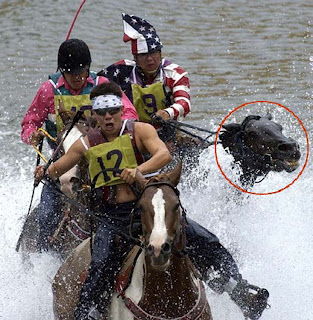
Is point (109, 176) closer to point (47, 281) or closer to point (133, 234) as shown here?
point (133, 234)

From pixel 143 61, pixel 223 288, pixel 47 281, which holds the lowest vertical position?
pixel 47 281

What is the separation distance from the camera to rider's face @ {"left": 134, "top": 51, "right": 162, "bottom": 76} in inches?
337

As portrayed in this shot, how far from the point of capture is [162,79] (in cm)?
880

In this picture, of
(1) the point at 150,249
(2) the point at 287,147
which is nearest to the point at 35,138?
(2) the point at 287,147

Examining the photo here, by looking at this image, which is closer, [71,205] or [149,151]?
[149,151]

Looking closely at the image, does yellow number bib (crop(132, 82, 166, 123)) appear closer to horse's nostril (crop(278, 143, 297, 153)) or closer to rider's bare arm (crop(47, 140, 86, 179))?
horse's nostril (crop(278, 143, 297, 153))

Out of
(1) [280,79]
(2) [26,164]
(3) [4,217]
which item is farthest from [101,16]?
(3) [4,217]

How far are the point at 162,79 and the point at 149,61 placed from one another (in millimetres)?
300

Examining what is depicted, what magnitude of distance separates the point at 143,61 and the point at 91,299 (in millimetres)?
2995

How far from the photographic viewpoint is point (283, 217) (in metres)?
10.6

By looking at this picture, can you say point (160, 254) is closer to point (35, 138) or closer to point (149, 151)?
point (149, 151)

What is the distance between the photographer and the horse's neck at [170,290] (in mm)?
5863

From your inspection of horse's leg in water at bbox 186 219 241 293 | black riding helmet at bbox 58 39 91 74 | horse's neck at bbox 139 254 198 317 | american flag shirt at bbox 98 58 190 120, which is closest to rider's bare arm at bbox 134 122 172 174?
horse's leg in water at bbox 186 219 241 293

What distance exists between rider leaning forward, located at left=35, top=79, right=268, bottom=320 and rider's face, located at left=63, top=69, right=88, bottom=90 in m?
1.24
